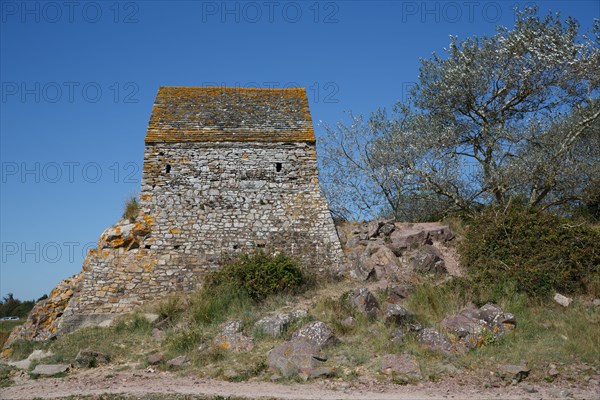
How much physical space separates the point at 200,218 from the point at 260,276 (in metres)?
3.25

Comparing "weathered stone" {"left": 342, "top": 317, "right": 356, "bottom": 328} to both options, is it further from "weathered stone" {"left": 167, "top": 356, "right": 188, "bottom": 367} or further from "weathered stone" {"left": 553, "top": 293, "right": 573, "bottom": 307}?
"weathered stone" {"left": 553, "top": 293, "right": 573, "bottom": 307}

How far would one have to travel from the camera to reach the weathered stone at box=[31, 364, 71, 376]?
12.5m

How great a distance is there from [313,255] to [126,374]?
7605 mm

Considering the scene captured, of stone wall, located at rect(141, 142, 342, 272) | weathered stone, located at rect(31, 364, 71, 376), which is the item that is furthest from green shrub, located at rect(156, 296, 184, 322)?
weathered stone, located at rect(31, 364, 71, 376)

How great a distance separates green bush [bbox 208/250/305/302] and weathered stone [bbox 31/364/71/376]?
199 inches

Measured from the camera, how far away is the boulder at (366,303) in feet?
45.9

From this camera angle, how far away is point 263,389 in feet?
34.5

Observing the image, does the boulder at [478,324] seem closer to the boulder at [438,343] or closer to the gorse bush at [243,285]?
the boulder at [438,343]

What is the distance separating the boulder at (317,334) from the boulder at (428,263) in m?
4.63

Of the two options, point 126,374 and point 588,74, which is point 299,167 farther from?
point 588,74

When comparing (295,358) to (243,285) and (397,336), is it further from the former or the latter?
(243,285)

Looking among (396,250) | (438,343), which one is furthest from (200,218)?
(438,343)

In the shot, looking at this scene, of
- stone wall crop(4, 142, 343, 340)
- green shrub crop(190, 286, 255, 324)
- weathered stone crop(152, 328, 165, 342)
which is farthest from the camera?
stone wall crop(4, 142, 343, 340)

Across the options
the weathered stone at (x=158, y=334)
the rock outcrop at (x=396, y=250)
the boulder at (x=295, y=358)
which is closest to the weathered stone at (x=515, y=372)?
the boulder at (x=295, y=358)
